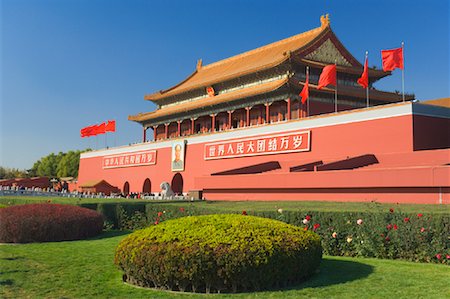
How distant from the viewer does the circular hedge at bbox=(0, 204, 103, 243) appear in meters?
10.3

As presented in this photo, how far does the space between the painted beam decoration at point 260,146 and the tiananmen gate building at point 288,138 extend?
0.06 meters

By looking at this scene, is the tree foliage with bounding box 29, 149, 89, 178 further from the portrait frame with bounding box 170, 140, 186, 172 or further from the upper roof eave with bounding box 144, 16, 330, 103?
the portrait frame with bounding box 170, 140, 186, 172

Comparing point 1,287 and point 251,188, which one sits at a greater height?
point 251,188

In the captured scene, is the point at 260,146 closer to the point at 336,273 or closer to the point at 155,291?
the point at 336,273

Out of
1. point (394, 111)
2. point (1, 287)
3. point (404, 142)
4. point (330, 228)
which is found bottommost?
point (1, 287)

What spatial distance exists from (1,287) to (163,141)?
97.3 ft

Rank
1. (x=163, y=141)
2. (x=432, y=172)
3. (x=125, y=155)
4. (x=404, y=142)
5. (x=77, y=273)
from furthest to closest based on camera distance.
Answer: (x=125, y=155) < (x=163, y=141) < (x=404, y=142) < (x=432, y=172) < (x=77, y=273)

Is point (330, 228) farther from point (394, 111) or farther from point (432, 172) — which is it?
point (394, 111)

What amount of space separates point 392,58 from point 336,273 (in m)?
16.1

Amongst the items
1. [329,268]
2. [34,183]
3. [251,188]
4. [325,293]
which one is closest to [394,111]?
[251,188]

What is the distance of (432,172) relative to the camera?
1432 centimetres

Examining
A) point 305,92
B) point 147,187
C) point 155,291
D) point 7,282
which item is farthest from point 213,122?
point 155,291

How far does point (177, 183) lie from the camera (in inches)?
1380

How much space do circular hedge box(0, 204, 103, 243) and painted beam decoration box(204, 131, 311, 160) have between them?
47.0 ft
